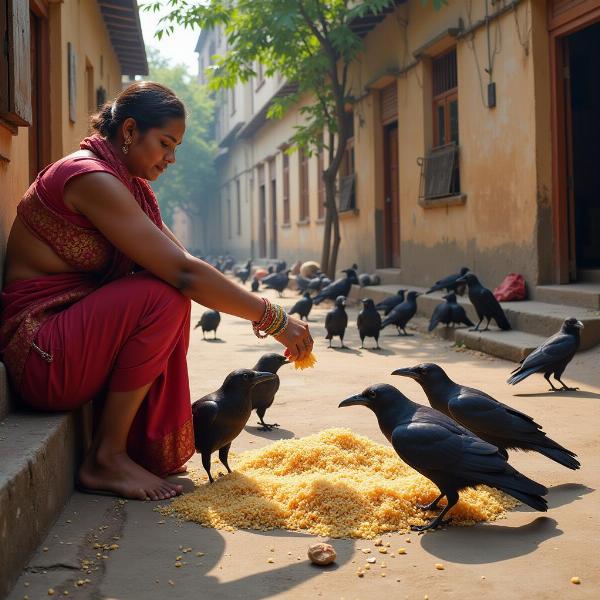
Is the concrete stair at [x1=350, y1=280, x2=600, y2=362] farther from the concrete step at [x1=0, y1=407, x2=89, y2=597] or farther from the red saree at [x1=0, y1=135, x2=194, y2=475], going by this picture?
the concrete step at [x1=0, y1=407, x2=89, y2=597]

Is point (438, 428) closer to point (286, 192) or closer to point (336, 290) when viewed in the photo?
point (336, 290)

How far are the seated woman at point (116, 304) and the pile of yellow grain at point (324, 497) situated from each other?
28 centimetres

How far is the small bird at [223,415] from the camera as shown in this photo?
153 inches

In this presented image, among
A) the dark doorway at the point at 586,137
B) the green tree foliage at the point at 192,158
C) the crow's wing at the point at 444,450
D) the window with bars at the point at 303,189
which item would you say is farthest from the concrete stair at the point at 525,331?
the green tree foliage at the point at 192,158

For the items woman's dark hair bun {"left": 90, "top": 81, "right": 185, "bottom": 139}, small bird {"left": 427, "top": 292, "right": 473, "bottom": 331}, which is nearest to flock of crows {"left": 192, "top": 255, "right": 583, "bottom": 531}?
woman's dark hair bun {"left": 90, "top": 81, "right": 185, "bottom": 139}

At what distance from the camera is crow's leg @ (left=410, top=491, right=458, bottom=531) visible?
10.5 feet

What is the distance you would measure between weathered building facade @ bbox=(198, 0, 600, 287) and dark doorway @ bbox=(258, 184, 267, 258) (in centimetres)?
1216

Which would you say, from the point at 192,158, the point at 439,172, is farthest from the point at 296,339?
the point at 192,158

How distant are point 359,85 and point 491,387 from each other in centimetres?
1142

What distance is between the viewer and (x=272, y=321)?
11.9 feet

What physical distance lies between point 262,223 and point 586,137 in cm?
1986

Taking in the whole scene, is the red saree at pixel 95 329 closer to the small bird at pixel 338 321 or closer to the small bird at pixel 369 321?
the small bird at pixel 369 321

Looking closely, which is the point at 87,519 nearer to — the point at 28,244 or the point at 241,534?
the point at 241,534

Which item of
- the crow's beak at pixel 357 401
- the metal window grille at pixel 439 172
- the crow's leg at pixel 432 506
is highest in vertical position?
the metal window grille at pixel 439 172
